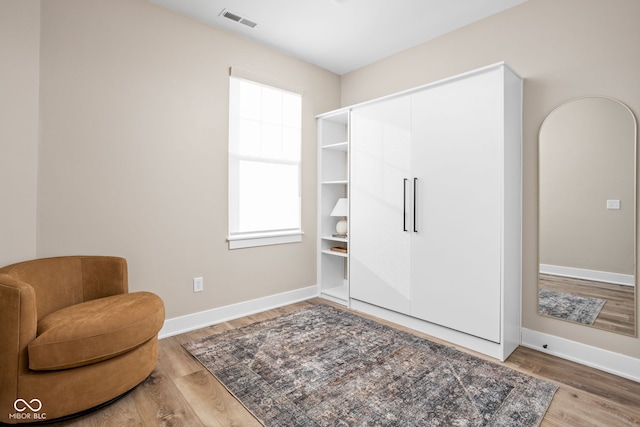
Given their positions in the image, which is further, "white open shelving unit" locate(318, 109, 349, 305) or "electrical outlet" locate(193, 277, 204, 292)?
"white open shelving unit" locate(318, 109, 349, 305)

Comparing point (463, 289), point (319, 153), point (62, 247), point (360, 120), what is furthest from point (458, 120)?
point (62, 247)

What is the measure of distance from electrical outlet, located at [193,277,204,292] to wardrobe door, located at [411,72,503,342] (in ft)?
6.09

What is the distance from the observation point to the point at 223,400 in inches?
71.7

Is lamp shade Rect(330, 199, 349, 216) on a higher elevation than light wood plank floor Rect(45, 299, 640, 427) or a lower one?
higher

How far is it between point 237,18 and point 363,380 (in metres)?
2.98

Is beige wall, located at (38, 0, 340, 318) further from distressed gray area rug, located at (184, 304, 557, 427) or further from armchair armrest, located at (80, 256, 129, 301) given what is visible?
distressed gray area rug, located at (184, 304, 557, 427)

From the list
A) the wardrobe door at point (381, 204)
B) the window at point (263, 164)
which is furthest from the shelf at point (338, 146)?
the window at point (263, 164)

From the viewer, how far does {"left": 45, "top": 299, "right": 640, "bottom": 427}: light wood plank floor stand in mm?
1642

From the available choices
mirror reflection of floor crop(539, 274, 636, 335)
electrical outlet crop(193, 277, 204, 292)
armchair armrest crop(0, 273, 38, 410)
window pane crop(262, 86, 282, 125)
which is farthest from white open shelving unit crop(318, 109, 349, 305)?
armchair armrest crop(0, 273, 38, 410)

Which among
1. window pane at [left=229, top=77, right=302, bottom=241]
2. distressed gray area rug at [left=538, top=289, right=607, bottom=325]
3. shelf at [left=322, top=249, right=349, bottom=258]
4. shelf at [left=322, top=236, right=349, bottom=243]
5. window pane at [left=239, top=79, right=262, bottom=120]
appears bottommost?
distressed gray area rug at [left=538, top=289, right=607, bottom=325]

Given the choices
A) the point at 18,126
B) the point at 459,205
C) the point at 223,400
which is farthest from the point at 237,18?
the point at 223,400

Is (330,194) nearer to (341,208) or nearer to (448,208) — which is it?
(341,208)

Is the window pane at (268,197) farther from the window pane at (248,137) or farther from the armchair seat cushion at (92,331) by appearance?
the armchair seat cushion at (92,331)

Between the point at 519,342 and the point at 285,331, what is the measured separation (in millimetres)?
1860
